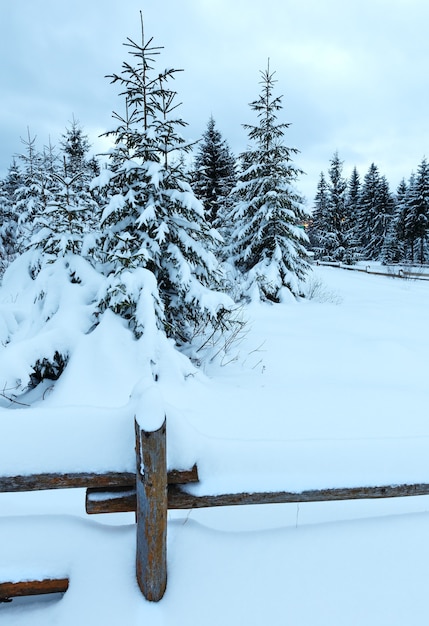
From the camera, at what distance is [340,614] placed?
1819 mm

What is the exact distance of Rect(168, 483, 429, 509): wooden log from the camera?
73.2 inches

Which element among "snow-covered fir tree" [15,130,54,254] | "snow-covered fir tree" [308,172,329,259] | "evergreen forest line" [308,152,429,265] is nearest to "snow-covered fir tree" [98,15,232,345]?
"snow-covered fir tree" [15,130,54,254]

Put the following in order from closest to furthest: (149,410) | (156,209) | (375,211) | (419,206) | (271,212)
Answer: (149,410), (156,209), (271,212), (419,206), (375,211)

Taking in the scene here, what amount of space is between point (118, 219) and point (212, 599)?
17.7 ft

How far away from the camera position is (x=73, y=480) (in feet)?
5.64

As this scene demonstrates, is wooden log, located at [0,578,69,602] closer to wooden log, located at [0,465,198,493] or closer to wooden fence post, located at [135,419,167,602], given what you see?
wooden fence post, located at [135,419,167,602]

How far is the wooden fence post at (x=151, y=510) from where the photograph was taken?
5.24 ft

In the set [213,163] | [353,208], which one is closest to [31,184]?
[213,163]

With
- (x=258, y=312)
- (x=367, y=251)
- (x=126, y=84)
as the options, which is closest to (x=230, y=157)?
(x=258, y=312)

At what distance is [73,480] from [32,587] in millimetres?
663

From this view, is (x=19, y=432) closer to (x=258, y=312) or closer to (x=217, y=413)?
(x=217, y=413)

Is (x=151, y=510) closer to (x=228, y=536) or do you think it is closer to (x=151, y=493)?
(x=151, y=493)

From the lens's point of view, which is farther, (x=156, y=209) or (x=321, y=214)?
(x=321, y=214)

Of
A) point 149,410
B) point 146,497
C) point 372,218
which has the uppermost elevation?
point 372,218
